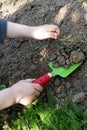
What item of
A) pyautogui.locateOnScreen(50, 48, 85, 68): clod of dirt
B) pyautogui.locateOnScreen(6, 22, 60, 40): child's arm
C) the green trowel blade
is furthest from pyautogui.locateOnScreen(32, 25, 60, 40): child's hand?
the green trowel blade

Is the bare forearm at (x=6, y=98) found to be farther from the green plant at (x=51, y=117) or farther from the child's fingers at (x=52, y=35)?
the child's fingers at (x=52, y=35)

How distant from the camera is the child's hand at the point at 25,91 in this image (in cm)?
214

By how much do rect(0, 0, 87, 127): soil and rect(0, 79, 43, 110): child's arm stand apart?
4.8 inches

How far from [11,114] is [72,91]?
46 centimetres

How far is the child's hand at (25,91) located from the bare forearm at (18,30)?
1.27 ft

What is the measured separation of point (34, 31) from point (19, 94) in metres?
0.45

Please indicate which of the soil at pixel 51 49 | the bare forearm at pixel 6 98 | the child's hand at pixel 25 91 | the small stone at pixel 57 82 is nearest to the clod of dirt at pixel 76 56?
the soil at pixel 51 49

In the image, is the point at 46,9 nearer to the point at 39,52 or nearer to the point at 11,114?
the point at 39,52

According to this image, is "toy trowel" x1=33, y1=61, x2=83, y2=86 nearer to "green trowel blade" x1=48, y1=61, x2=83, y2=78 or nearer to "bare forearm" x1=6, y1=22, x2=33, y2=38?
"green trowel blade" x1=48, y1=61, x2=83, y2=78

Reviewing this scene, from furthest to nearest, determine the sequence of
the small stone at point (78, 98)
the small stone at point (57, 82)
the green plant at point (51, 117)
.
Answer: the small stone at point (57, 82) < the small stone at point (78, 98) < the green plant at point (51, 117)

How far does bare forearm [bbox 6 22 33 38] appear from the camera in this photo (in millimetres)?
2354

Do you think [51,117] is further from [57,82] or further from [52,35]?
[52,35]

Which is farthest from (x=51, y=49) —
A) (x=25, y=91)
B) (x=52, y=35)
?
(x=25, y=91)

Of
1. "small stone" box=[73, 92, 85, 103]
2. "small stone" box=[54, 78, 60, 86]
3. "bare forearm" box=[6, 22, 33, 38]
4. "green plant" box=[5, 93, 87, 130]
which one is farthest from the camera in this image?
"bare forearm" box=[6, 22, 33, 38]
